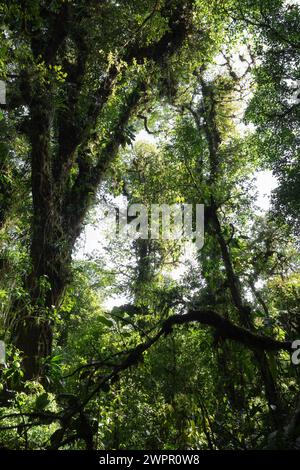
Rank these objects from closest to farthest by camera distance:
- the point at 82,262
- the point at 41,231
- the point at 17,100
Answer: the point at 41,231 < the point at 17,100 < the point at 82,262

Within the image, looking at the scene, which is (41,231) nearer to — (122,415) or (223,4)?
(122,415)

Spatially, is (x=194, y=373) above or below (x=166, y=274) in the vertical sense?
below

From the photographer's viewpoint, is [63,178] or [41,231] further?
[63,178]

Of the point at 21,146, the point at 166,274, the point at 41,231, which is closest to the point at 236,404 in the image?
the point at 41,231

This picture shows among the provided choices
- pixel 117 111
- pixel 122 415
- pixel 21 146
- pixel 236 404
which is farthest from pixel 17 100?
pixel 236 404

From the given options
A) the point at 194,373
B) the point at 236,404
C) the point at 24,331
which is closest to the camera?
the point at 236,404

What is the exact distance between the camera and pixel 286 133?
11.9m

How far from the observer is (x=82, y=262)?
18.7 metres

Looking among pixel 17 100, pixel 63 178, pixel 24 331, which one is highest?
pixel 17 100

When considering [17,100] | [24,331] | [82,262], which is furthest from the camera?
[82,262]

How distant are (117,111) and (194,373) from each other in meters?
8.79

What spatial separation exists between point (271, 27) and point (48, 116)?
621 cm

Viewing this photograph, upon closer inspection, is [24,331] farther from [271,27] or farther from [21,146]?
[271,27]

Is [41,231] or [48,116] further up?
[48,116]
